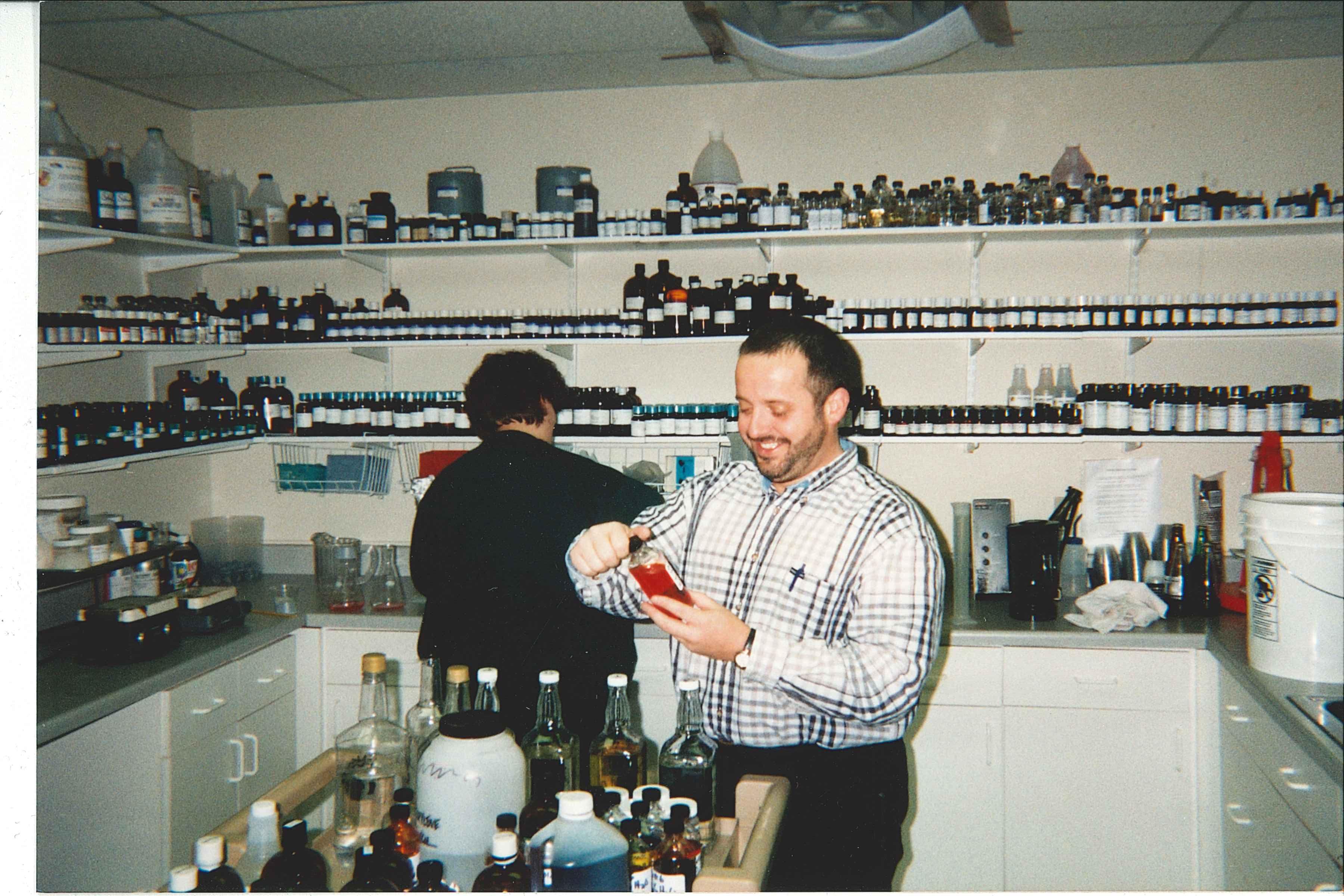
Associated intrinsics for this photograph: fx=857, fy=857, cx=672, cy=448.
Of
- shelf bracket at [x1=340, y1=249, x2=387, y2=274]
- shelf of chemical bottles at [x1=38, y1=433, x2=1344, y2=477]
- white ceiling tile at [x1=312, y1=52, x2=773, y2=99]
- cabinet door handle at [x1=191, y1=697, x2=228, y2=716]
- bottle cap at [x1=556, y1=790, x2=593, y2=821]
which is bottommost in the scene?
cabinet door handle at [x1=191, y1=697, x2=228, y2=716]

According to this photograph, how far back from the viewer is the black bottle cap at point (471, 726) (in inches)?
46.3

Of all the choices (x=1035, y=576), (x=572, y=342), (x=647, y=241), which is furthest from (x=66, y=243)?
(x=1035, y=576)

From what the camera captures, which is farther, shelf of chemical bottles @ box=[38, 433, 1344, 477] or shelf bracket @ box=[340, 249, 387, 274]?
shelf bracket @ box=[340, 249, 387, 274]

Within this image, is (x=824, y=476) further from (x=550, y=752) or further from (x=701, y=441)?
(x=701, y=441)

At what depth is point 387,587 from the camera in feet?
10.6

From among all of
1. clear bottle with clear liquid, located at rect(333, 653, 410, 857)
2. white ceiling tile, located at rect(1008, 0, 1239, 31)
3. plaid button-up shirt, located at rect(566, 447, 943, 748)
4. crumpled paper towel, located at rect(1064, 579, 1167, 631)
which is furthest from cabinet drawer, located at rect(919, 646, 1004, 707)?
white ceiling tile, located at rect(1008, 0, 1239, 31)

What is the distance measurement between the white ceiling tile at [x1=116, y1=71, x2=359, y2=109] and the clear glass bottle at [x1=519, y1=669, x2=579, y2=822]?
2887mm

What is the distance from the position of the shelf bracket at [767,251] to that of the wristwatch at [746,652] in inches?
86.4

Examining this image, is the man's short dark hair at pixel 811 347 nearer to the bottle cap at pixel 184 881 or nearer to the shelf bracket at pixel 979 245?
the bottle cap at pixel 184 881

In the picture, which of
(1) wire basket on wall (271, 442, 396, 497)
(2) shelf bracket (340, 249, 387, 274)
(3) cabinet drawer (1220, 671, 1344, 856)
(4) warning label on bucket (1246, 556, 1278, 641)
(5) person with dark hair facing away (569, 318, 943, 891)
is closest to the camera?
(5) person with dark hair facing away (569, 318, 943, 891)

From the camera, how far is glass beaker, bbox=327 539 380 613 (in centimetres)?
317

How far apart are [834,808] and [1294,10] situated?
2.80m

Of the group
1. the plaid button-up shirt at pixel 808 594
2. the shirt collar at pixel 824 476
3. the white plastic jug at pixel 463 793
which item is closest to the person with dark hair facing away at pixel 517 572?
the plaid button-up shirt at pixel 808 594

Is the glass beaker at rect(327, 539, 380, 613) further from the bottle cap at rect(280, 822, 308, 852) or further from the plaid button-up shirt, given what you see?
the bottle cap at rect(280, 822, 308, 852)
